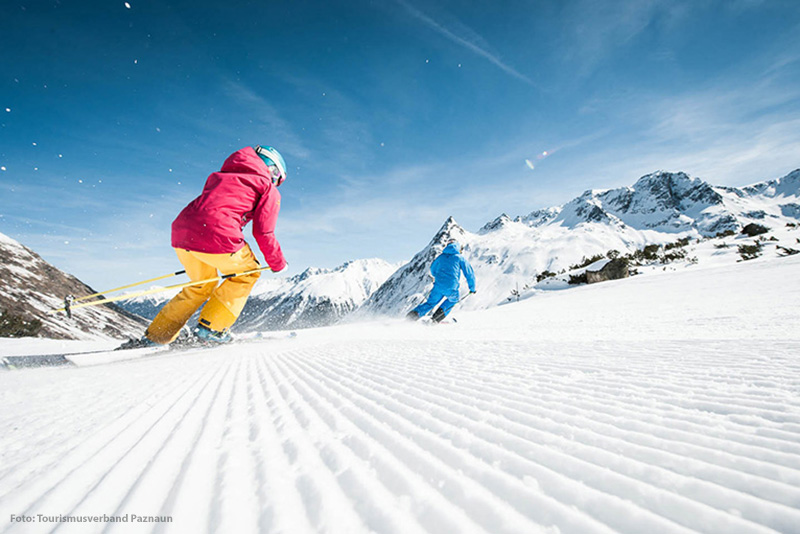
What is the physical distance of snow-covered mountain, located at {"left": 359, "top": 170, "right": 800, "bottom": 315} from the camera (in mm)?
69688

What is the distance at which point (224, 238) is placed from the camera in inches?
149

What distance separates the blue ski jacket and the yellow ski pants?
15.5ft

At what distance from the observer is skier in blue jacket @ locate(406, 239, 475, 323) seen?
26.2 feet

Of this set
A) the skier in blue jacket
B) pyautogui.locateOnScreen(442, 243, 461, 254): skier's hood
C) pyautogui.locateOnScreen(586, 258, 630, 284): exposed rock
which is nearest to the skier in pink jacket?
the skier in blue jacket

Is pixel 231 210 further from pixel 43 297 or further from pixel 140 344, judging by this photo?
pixel 43 297

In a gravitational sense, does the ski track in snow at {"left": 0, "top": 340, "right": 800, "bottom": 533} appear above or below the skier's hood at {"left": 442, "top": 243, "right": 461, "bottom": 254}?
below

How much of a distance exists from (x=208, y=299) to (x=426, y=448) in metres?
4.43

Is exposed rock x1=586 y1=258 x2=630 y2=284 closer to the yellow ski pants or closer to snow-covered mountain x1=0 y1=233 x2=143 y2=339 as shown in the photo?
the yellow ski pants

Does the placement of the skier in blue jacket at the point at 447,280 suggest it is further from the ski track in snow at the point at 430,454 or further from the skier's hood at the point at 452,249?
the ski track in snow at the point at 430,454

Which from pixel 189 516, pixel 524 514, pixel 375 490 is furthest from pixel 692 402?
pixel 189 516

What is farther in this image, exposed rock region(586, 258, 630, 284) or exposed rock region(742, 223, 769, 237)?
exposed rock region(742, 223, 769, 237)

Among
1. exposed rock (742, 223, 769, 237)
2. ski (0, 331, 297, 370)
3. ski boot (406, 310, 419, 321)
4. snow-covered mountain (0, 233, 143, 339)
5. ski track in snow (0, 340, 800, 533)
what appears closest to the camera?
ski track in snow (0, 340, 800, 533)

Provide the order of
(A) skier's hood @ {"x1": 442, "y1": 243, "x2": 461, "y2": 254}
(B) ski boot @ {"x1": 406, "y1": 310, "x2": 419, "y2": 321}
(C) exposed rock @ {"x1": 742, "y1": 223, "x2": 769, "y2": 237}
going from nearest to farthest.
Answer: (A) skier's hood @ {"x1": 442, "y1": 243, "x2": 461, "y2": 254}, (B) ski boot @ {"x1": 406, "y1": 310, "x2": 419, "y2": 321}, (C) exposed rock @ {"x1": 742, "y1": 223, "x2": 769, "y2": 237}

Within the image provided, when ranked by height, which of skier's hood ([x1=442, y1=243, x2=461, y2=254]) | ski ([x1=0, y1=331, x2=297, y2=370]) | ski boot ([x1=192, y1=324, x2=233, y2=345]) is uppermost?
skier's hood ([x1=442, y1=243, x2=461, y2=254])
